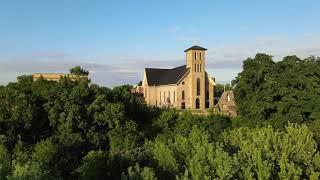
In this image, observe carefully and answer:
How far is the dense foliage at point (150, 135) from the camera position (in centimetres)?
2706

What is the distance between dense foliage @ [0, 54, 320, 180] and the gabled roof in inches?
1486

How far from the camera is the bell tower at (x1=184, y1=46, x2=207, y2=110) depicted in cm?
9369

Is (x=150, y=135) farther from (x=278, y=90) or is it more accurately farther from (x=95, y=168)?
(x=95, y=168)

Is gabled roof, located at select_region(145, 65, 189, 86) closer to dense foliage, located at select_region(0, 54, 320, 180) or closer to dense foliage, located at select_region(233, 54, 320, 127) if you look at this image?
dense foliage, located at select_region(233, 54, 320, 127)

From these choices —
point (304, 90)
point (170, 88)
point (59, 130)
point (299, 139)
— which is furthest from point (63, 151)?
point (170, 88)

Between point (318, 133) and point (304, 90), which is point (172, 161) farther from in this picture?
point (304, 90)

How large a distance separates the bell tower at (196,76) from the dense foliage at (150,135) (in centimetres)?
3441

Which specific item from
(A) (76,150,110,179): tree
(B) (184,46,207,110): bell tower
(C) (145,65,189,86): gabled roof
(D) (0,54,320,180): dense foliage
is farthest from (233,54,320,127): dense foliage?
(C) (145,65,189,86): gabled roof

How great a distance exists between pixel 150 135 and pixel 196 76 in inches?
1800

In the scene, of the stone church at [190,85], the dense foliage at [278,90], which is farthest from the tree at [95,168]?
the stone church at [190,85]

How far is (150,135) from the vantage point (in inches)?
1964

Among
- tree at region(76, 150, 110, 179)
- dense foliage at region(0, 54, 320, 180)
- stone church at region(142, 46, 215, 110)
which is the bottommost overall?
tree at region(76, 150, 110, 179)

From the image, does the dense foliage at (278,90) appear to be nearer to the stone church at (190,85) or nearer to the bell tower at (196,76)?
the stone church at (190,85)

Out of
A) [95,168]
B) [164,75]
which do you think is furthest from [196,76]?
[95,168]
